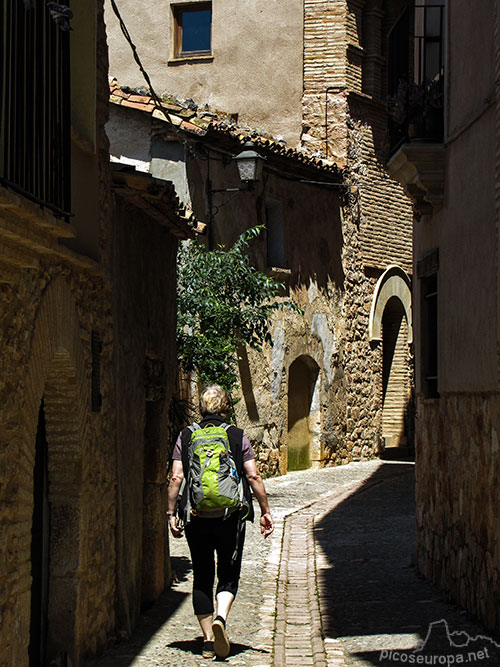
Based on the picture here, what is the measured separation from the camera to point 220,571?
6746mm

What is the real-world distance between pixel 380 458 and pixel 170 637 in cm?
1687

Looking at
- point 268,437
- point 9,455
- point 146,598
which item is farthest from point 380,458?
point 9,455

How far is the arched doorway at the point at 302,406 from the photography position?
69.1 ft

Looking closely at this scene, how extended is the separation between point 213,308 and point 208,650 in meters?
7.60

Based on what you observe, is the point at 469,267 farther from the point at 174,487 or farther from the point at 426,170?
the point at 174,487

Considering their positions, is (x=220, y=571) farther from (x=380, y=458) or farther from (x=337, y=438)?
(x=380, y=458)

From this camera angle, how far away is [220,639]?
21.2 ft

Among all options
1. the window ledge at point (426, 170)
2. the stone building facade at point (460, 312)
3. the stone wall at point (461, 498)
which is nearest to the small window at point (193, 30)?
the stone building facade at point (460, 312)

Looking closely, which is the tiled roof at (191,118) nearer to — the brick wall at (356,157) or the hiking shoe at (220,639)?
the brick wall at (356,157)

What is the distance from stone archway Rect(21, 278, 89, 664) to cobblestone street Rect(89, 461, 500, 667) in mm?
430

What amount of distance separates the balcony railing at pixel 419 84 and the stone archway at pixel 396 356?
39.9 ft

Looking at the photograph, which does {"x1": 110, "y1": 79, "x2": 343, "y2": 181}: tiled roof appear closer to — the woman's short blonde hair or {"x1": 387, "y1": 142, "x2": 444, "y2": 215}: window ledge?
{"x1": 387, "y1": 142, "x2": 444, "y2": 215}: window ledge

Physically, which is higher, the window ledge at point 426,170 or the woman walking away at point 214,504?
the window ledge at point 426,170

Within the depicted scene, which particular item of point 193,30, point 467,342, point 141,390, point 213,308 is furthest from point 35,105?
point 193,30
